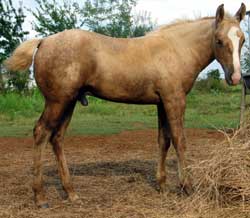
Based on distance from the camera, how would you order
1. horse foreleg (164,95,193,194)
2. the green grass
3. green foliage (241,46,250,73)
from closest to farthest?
horse foreleg (164,95,193,194), green foliage (241,46,250,73), the green grass

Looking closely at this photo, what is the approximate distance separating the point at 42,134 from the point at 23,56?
3.03ft

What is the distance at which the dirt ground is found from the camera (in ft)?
17.9

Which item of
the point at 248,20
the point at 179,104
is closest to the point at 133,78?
the point at 179,104

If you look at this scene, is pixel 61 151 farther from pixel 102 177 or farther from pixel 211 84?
pixel 211 84

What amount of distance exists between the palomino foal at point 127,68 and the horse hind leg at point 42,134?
0.04ft

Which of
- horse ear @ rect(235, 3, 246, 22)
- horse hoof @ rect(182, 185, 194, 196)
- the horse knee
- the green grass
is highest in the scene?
horse ear @ rect(235, 3, 246, 22)

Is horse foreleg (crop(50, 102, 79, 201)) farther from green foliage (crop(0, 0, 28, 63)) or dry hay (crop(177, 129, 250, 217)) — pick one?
green foliage (crop(0, 0, 28, 63))

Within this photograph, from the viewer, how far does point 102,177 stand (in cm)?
721

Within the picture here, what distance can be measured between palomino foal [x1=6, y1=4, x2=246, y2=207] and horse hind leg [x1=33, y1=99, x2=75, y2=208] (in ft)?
0.04

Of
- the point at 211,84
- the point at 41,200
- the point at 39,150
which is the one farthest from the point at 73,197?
the point at 211,84

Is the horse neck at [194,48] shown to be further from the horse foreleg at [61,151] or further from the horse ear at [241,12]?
the horse foreleg at [61,151]

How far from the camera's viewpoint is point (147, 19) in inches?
1544

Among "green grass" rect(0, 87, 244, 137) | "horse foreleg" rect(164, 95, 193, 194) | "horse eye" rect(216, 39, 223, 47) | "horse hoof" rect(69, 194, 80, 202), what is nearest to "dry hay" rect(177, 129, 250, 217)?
"horse foreleg" rect(164, 95, 193, 194)

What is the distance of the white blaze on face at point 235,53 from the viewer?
5.54 m
